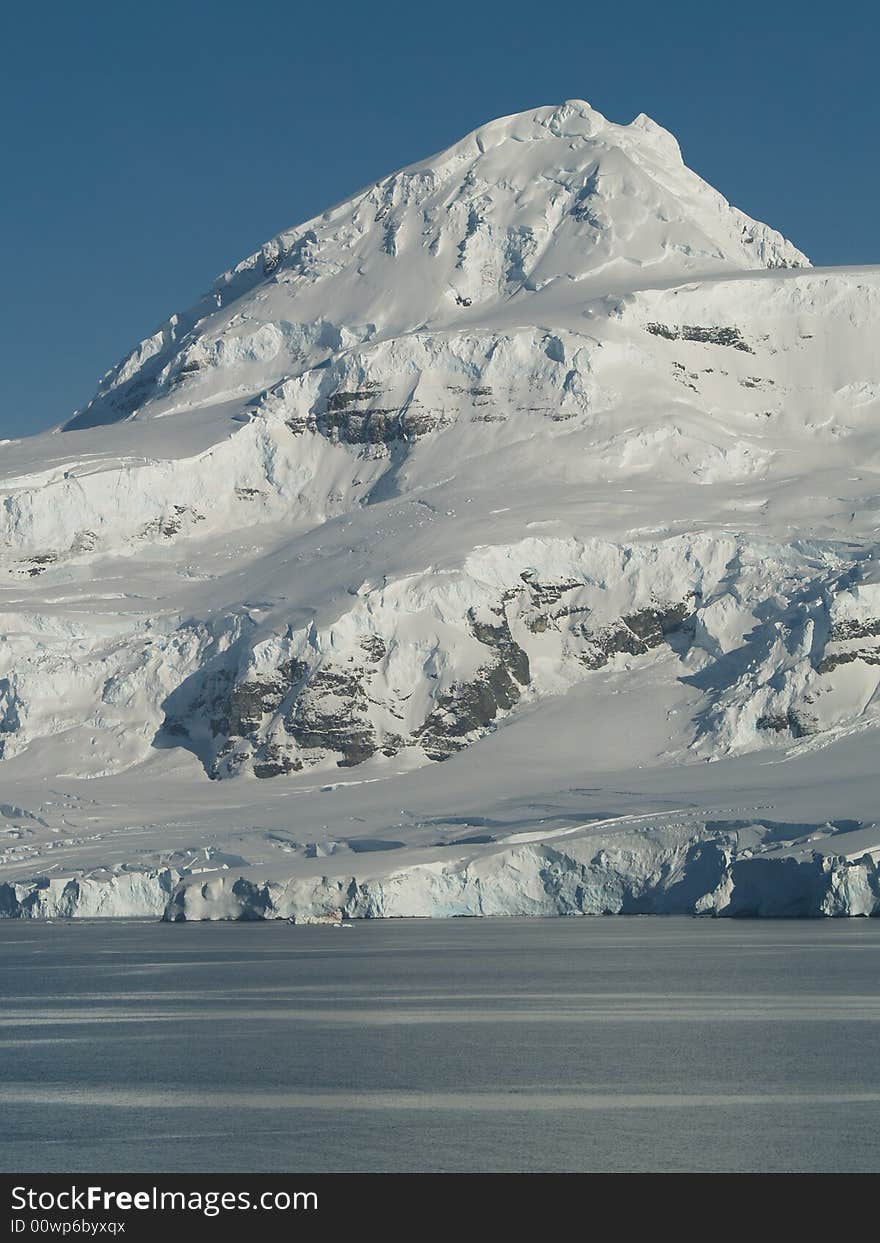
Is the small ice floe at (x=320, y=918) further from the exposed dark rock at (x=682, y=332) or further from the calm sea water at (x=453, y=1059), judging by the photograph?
the exposed dark rock at (x=682, y=332)

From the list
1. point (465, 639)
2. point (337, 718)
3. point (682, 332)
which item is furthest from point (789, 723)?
point (682, 332)

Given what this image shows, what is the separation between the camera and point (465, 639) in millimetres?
155875

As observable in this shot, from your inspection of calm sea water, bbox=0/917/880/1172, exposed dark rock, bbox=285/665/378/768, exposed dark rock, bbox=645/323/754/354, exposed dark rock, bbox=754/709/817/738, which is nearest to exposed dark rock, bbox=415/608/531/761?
exposed dark rock, bbox=285/665/378/768

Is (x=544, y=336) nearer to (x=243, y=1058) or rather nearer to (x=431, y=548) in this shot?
(x=431, y=548)

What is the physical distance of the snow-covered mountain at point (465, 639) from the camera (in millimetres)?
112625

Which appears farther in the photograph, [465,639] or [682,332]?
[682,332]

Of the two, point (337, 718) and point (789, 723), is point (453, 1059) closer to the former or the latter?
point (789, 723)

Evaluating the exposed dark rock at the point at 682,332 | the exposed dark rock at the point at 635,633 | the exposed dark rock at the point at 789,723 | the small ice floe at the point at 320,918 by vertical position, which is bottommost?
the small ice floe at the point at 320,918

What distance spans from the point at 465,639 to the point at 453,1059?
10400 centimetres

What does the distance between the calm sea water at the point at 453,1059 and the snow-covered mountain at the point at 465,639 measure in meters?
22.8

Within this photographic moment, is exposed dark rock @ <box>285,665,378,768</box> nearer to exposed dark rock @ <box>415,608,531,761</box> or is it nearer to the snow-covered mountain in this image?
the snow-covered mountain

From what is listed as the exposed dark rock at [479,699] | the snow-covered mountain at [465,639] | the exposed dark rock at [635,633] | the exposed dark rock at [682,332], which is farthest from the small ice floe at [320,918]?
the exposed dark rock at [682,332]
